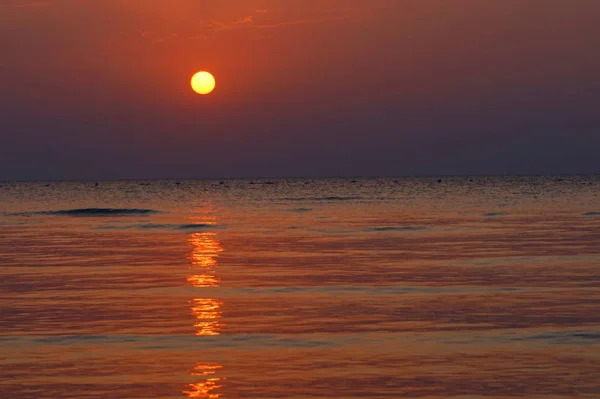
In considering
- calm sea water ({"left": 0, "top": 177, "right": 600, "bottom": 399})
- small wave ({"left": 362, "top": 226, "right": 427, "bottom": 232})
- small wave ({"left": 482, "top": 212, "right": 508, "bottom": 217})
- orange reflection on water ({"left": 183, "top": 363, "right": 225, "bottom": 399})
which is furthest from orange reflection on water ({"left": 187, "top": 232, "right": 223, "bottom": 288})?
small wave ({"left": 482, "top": 212, "right": 508, "bottom": 217})

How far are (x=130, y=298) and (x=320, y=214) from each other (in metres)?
43.7

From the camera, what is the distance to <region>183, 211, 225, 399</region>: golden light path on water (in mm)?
12602

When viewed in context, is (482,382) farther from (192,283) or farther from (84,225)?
(84,225)

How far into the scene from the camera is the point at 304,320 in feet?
58.1

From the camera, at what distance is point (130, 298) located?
2086cm

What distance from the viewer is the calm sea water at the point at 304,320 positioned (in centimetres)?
1286

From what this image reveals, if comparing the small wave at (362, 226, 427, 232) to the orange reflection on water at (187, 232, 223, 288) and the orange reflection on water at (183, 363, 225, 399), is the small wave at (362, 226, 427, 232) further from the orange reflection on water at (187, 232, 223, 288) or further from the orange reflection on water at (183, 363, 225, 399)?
the orange reflection on water at (183, 363, 225, 399)

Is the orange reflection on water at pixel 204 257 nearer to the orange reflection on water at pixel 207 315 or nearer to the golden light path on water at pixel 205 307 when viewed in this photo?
the golden light path on water at pixel 205 307

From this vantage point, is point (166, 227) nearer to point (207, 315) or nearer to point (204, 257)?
point (204, 257)

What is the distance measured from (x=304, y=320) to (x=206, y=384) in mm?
5115

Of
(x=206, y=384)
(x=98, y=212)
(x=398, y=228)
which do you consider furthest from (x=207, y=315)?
(x=98, y=212)

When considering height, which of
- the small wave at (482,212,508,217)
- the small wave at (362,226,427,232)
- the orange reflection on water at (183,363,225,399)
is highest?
the small wave at (482,212,508,217)

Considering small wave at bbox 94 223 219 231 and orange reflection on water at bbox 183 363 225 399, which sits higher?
small wave at bbox 94 223 219 231

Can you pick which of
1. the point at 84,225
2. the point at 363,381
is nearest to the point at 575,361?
the point at 363,381
